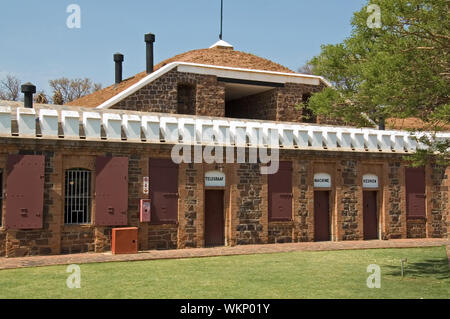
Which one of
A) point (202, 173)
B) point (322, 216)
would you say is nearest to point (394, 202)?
point (322, 216)

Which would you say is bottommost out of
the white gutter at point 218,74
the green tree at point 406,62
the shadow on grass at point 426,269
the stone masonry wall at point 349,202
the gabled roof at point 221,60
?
the shadow on grass at point 426,269

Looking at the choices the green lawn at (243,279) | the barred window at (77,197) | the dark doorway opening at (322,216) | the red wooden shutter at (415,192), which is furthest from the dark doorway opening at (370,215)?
the barred window at (77,197)

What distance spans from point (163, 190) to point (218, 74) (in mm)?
7689

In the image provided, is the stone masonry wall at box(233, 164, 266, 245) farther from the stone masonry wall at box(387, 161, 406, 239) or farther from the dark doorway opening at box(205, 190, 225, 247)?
the stone masonry wall at box(387, 161, 406, 239)

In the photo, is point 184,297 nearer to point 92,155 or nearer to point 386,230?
point 92,155

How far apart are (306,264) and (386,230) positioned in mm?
9440

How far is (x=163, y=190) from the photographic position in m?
18.9

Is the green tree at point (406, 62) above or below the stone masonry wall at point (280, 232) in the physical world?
above

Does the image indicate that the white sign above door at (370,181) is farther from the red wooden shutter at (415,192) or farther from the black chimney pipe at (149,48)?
the black chimney pipe at (149,48)

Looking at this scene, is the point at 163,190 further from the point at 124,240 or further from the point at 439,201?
the point at 439,201

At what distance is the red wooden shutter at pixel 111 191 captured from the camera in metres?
17.8

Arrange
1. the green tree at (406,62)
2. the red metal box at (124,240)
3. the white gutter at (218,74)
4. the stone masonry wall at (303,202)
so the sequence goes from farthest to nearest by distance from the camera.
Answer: the white gutter at (218,74)
the stone masonry wall at (303,202)
the red metal box at (124,240)
the green tree at (406,62)

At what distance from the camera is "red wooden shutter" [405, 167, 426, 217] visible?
934 inches

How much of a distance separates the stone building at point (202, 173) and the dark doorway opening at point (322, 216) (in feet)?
0.15
